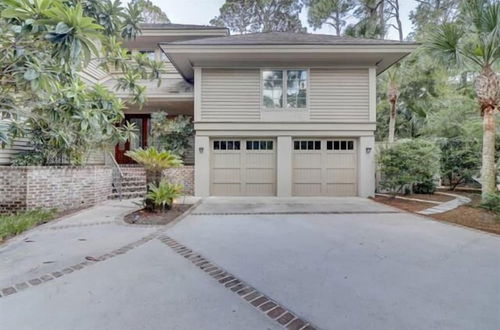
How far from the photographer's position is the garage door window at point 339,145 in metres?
9.62

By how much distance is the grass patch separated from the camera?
15.4 feet

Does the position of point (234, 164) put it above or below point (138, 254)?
above

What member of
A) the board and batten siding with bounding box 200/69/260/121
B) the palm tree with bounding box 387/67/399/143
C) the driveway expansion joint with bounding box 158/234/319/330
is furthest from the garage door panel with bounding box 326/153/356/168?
the driveway expansion joint with bounding box 158/234/319/330

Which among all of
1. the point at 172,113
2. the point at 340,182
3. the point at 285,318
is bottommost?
the point at 285,318

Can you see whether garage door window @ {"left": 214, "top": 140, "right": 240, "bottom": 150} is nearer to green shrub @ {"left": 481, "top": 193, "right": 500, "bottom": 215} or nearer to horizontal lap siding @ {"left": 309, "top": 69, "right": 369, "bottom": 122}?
horizontal lap siding @ {"left": 309, "top": 69, "right": 369, "bottom": 122}

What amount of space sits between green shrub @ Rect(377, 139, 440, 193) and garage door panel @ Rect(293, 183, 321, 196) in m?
2.29

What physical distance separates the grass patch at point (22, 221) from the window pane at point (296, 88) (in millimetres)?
7838

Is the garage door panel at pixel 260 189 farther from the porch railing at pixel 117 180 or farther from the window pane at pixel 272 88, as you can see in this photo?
the porch railing at pixel 117 180

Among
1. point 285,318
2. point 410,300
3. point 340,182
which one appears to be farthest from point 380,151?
point 285,318

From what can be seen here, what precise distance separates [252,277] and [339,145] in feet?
24.8

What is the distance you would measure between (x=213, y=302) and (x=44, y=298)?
1736 mm

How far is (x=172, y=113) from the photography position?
12.5 metres

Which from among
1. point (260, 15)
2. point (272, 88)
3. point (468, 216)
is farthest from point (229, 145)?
point (260, 15)

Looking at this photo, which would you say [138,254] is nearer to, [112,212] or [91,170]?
[112,212]
